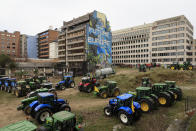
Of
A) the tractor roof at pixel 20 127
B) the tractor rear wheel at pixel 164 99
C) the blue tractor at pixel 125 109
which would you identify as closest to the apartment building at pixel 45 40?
the blue tractor at pixel 125 109

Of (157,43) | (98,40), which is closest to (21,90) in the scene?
(98,40)

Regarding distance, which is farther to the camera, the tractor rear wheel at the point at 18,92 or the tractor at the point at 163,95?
the tractor rear wheel at the point at 18,92

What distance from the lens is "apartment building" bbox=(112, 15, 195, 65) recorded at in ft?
202

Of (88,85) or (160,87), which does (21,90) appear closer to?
(88,85)

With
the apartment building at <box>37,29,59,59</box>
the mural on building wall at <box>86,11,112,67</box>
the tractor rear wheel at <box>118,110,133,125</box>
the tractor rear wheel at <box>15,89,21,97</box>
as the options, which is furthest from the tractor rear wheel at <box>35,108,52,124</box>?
the apartment building at <box>37,29,59,59</box>

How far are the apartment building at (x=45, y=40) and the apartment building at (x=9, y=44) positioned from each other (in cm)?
1582

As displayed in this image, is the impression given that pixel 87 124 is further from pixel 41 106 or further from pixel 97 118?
pixel 41 106

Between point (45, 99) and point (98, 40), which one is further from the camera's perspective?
point (98, 40)

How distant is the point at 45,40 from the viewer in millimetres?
90812

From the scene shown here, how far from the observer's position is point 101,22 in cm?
6069

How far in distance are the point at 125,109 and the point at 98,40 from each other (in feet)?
172

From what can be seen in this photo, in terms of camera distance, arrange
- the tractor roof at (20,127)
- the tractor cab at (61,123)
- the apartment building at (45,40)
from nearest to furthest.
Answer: the tractor roof at (20,127) < the tractor cab at (61,123) < the apartment building at (45,40)

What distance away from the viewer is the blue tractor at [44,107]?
9.55m

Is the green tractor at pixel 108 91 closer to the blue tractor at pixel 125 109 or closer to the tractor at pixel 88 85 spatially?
the tractor at pixel 88 85
